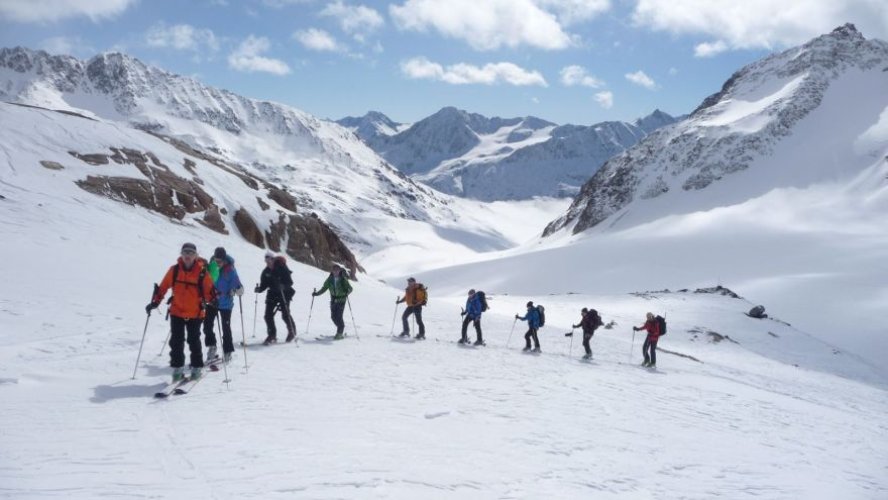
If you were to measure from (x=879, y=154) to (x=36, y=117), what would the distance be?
11488cm

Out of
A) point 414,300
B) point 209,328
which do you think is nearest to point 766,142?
point 414,300

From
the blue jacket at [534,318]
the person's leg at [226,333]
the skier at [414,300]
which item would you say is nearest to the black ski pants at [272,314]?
the person's leg at [226,333]

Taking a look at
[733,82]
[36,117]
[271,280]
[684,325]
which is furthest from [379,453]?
→ [733,82]

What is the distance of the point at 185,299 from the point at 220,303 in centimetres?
258

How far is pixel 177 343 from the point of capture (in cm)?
1034

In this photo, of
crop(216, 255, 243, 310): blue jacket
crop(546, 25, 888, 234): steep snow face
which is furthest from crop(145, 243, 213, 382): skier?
crop(546, 25, 888, 234): steep snow face

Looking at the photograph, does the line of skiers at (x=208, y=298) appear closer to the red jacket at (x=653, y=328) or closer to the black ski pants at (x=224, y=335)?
the black ski pants at (x=224, y=335)

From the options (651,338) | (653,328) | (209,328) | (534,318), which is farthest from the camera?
(534,318)

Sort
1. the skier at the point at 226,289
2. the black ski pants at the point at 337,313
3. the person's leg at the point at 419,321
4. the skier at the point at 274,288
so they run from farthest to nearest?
the person's leg at the point at 419,321, the black ski pants at the point at 337,313, the skier at the point at 274,288, the skier at the point at 226,289

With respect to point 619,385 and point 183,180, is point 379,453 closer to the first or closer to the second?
point 619,385

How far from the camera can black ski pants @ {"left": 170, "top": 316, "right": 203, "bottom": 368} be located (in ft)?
33.9

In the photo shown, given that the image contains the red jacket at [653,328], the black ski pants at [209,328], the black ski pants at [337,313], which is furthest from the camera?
the red jacket at [653,328]

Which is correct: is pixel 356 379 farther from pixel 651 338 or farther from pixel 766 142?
pixel 766 142

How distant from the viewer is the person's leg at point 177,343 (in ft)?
33.9
